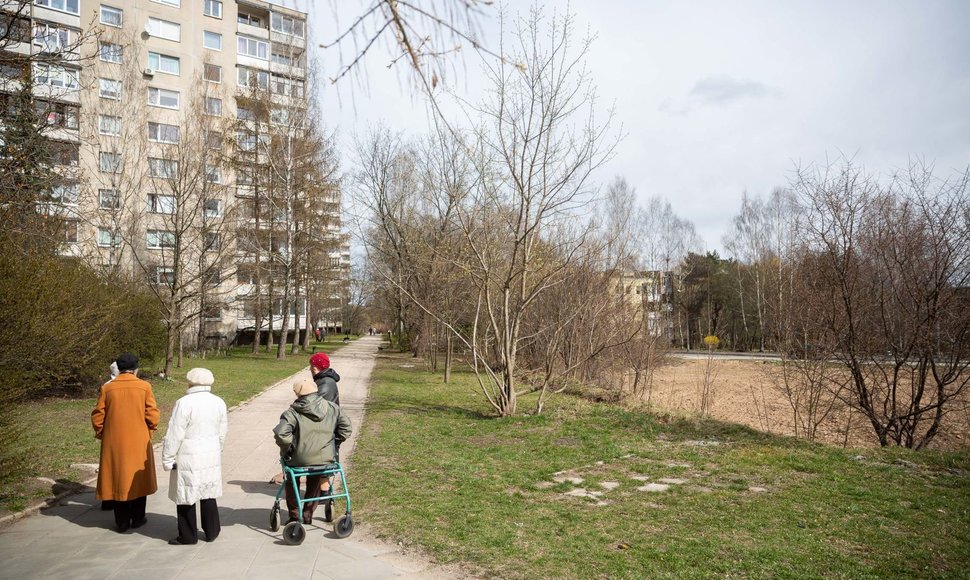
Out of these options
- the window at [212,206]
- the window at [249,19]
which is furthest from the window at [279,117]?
the window at [249,19]

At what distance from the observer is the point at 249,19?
38500 millimetres

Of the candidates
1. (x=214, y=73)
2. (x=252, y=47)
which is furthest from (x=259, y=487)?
(x=252, y=47)

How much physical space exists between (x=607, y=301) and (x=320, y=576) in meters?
13.0

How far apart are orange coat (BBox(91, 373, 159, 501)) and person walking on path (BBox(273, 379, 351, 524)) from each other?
4.34 ft

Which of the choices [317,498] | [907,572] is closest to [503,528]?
[317,498]

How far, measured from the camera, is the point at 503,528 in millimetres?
5902

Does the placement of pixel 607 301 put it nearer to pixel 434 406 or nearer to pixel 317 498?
pixel 434 406

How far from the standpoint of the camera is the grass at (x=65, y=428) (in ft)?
21.8

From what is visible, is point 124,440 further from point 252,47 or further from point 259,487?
point 252,47

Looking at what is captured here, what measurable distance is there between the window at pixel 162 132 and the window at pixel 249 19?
8.09 m

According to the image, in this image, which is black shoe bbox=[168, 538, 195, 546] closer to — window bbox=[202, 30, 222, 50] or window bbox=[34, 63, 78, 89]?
window bbox=[34, 63, 78, 89]

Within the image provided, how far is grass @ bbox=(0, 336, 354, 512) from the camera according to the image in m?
6.65

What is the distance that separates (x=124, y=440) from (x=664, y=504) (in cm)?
554

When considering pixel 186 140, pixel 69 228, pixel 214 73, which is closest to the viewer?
pixel 69 228
